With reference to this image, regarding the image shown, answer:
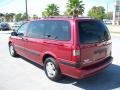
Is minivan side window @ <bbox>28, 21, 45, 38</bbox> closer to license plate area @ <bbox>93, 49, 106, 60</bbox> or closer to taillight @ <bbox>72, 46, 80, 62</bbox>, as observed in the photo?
taillight @ <bbox>72, 46, 80, 62</bbox>

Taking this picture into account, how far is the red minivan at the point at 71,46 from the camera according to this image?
16.5 feet

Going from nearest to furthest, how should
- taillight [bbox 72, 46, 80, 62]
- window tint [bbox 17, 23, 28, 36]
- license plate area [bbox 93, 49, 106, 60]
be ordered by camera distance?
taillight [bbox 72, 46, 80, 62]
license plate area [bbox 93, 49, 106, 60]
window tint [bbox 17, 23, 28, 36]

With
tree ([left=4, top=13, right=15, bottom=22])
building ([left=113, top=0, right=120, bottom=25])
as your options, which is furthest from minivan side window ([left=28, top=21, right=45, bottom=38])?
tree ([left=4, top=13, right=15, bottom=22])

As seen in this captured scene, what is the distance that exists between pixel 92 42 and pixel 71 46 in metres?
0.61

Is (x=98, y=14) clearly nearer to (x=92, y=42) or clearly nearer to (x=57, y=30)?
(x=57, y=30)

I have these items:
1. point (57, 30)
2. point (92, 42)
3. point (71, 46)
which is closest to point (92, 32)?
point (92, 42)

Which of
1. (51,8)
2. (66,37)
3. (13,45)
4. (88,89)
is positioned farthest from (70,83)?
(51,8)

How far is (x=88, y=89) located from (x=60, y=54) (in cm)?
115

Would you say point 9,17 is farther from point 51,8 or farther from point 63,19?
point 63,19

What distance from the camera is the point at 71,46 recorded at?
16.5 ft

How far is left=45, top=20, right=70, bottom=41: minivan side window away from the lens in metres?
5.30

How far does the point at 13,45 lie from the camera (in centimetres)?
898

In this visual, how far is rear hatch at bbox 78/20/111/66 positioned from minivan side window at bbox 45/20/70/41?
0.37m

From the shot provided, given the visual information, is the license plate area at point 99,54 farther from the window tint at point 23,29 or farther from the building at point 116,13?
the building at point 116,13
